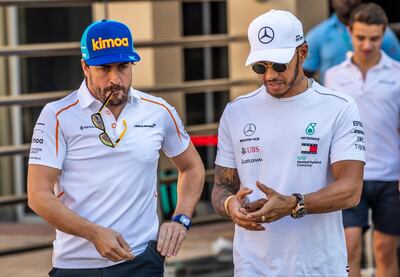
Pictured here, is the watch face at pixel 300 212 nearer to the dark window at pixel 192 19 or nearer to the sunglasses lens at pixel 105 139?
the sunglasses lens at pixel 105 139

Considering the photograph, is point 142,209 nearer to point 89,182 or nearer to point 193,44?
point 89,182

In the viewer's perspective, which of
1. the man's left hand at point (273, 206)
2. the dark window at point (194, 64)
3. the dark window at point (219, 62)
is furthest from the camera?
the dark window at point (219, 62)

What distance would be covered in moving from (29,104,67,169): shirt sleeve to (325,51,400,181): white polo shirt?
2925mm

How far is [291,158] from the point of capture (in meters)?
4.73

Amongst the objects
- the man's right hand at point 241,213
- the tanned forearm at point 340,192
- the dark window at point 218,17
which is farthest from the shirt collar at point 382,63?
the dark window at point 218,17

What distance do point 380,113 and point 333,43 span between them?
4.23ft

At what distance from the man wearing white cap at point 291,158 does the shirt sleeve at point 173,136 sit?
1.06 feet

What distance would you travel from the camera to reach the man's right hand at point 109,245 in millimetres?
4543

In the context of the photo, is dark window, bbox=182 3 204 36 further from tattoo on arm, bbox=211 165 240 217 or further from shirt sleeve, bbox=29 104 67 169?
shirt sleeve, bbox=29 104 67 169

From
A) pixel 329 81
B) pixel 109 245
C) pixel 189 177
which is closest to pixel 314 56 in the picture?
pixel 329 81

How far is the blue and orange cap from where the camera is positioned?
4707mm

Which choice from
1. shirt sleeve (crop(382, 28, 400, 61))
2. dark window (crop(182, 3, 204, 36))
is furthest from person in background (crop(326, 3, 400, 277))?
dark window (crop(182, 3, 204, 36))

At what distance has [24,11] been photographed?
35.5ft

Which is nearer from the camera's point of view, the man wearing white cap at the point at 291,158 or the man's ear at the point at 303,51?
the man wearing white cap at the point at 291,158
